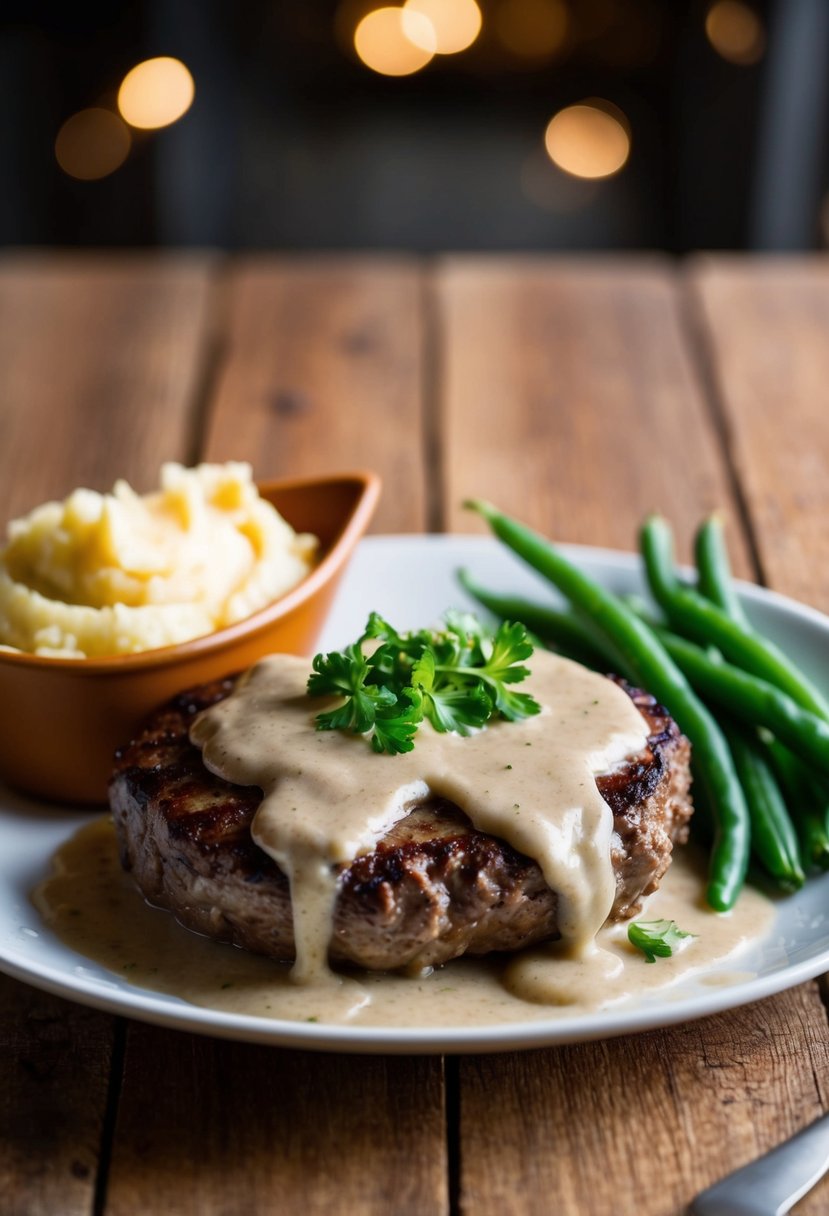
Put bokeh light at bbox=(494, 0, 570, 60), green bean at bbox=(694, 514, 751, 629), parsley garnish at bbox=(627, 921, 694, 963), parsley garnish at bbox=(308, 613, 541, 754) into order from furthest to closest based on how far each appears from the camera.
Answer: bokeh light at bbox=(494, 0, 570, 60), green bean at bbox=(694, 514, 751, 629), parsley garnish at bbox=(308, 613, 541, 754), parsley garnish at bbox=(627, 921, 694, 963)

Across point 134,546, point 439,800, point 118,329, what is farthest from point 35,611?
point 118,329

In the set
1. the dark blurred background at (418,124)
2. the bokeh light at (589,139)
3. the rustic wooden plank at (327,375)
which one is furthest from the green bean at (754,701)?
the bokeh light at (589,139)

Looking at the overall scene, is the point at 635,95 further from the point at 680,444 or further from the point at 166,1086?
the point at 166,1086

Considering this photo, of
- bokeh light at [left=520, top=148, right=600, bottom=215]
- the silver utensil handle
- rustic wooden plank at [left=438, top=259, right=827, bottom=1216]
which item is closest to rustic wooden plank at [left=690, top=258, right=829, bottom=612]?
rustic wooden plank at [left=438, top=259, right=827, bottom=1216]

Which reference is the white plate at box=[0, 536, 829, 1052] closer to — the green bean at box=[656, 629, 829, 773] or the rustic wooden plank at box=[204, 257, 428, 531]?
the green bean at box=[656, 629, 829, 773]

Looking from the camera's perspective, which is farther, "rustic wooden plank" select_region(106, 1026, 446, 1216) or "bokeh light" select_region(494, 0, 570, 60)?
"bokeh light" select_region(494, 0, 570, 60)

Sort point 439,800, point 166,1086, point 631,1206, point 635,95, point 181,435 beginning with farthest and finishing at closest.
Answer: point 635,95
point 181,435
point 439,800
point 166,1086
point 631,1206
